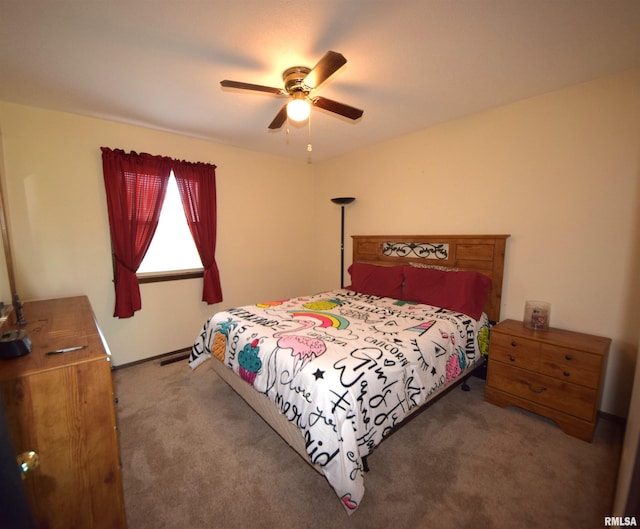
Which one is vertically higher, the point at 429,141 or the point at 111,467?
the point at 429,141

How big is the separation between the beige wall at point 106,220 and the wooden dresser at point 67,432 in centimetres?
185

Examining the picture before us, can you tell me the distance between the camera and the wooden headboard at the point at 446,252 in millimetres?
2543

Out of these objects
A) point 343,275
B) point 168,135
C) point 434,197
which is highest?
point 168,135

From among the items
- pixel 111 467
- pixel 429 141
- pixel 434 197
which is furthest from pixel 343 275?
pixel 111 467

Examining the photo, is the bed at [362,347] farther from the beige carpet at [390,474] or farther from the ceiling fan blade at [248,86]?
the ceiling fan blade at [248,86]

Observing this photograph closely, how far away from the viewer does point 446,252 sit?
9.53 ft

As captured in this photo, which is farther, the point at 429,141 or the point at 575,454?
the point at 429,141

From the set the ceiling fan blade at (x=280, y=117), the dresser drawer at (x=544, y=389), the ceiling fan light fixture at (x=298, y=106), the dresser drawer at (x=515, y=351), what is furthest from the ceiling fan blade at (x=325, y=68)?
the dresser drawer at (x=544, y=389)

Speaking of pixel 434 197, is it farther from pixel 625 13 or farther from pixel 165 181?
pixel 165 181

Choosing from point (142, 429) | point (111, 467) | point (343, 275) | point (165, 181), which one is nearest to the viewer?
point (111, 467)

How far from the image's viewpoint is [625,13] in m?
1.40

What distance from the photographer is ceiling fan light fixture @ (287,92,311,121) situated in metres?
1.76

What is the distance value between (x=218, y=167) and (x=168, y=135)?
60 centimetres

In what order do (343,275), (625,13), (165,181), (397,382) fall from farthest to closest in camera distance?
(343,275)
(165,181)
(397,382)
(625,13)
